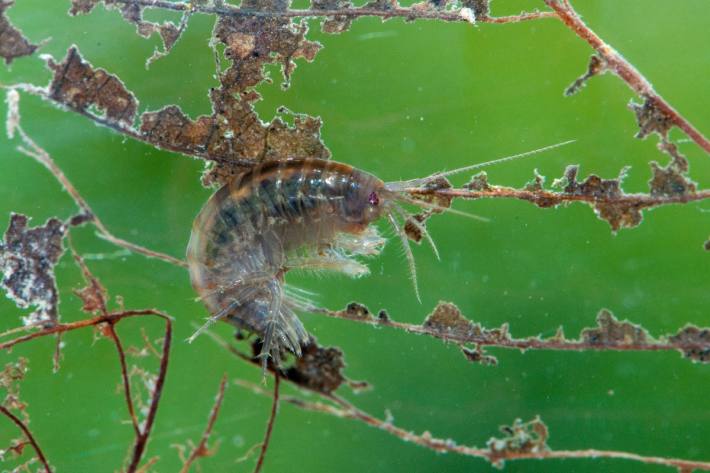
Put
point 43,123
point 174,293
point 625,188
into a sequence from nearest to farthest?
point 625,188
point 43,123
point 174,293

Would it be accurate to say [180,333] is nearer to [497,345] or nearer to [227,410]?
[227,410]

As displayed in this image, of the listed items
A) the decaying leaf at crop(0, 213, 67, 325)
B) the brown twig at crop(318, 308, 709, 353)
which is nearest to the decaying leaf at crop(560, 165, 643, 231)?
the brown twig at crop(318, 308, 709, 353)

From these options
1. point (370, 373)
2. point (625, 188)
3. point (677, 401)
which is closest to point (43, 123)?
point (370, 373)

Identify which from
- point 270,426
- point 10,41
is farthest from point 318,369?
point 10,41

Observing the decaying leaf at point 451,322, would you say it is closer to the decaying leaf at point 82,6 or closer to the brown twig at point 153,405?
the brown twig at point 153,405

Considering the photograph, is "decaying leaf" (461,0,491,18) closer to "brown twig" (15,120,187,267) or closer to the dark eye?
the dark eye

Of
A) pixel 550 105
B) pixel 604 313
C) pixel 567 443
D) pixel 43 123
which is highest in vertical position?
pixel 550 105
